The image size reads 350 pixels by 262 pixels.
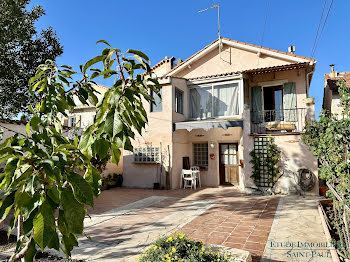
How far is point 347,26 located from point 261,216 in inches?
393

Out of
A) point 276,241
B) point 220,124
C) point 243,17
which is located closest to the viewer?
point 276,241

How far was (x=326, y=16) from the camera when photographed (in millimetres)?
8156

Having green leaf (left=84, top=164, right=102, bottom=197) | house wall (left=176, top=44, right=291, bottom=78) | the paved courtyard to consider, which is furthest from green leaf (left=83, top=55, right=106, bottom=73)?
house wall (left=176, top=44, right=291, bottom=78)

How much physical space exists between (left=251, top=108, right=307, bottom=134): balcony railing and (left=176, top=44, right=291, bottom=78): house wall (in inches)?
143

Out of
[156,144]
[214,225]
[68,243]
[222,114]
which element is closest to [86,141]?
[68,243]

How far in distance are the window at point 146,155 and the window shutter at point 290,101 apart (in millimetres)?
8865

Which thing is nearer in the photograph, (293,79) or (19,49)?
(19,49)

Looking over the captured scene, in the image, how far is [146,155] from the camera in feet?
51.1

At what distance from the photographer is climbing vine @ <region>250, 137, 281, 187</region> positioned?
12273mm

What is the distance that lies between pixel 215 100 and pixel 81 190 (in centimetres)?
1490

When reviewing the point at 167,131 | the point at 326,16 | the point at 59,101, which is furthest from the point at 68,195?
the point at 167,131

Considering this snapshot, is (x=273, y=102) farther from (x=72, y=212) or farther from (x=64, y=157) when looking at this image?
(x=72, y=212)

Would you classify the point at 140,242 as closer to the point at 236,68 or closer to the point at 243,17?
the point at 236,68

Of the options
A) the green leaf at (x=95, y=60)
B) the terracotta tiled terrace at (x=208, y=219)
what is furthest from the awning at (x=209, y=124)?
the green leaf at (x=95, y=60)
